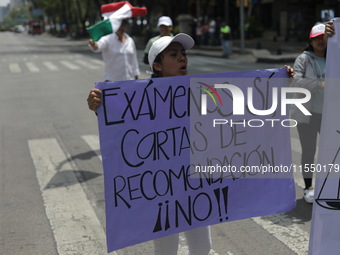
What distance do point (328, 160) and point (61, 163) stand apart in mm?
4425

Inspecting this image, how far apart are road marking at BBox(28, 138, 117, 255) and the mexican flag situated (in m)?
1.75

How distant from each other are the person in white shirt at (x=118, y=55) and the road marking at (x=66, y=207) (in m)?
1.36

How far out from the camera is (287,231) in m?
4.28

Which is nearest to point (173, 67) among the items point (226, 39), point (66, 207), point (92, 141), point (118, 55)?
point (66, 207)

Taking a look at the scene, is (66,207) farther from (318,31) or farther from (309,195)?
(318,31)

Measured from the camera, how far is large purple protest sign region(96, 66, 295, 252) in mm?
2852

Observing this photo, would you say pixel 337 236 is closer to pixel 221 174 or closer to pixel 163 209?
pixel 221 174

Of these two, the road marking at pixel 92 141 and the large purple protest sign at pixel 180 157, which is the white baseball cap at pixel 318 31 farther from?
the road marking at pixel 92 141

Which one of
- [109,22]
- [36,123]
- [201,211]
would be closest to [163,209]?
[201,211]

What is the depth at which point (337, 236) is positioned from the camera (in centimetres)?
296

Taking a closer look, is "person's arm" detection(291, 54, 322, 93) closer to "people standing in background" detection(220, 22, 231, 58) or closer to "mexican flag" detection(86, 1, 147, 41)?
"mexican flag" detection(86, 1, 147, 41)

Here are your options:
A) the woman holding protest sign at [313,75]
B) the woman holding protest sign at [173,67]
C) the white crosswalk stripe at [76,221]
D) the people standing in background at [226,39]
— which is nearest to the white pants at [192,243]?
the woman holding protest sign at [173,67]

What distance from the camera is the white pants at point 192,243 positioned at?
303 cm

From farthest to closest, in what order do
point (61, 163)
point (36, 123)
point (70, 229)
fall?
point (36, 123) < point (61, 163) < point (70, 229)
